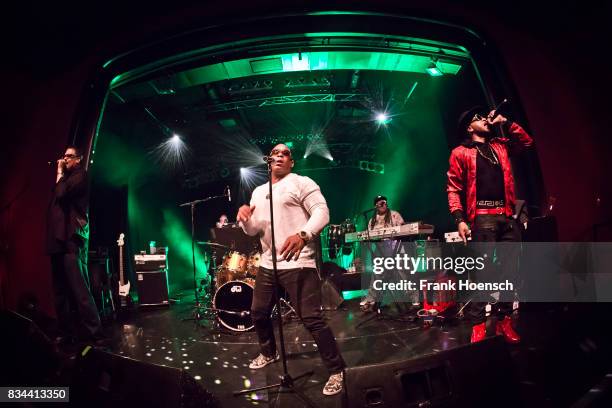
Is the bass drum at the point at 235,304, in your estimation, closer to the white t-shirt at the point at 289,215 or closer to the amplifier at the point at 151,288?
the white t-shirt at the point at 289,215

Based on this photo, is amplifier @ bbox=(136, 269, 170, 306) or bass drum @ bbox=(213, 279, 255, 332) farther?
amplifier @ bbox=(136, 269, 170, 306)

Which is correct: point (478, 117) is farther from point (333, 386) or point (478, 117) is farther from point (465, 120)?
point (333, 386)

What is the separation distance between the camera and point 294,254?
266 cm

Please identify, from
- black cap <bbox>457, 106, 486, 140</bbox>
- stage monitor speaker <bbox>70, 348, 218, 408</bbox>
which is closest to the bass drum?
stage monitor speaker <bbox>70, 348, 218, 408</bbox>

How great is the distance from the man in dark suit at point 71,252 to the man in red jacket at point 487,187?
17.0ft

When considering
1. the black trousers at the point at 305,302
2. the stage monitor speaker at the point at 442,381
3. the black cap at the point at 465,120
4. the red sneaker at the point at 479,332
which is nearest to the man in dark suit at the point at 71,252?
the black trousers at the point at 305,302

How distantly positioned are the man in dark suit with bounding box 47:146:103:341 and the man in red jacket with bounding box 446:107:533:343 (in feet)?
17.0

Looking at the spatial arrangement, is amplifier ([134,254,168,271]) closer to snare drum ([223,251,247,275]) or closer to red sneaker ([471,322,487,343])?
snare drum ([223,251,247,275])

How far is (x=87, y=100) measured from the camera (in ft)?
19.2

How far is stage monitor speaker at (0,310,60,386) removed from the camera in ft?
7.81

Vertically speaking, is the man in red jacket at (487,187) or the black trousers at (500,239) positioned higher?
the man in red jacket at (487,187)

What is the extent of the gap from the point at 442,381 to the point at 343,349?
7.99ft

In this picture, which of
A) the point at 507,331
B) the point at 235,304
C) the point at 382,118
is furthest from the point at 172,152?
the point at 507,331

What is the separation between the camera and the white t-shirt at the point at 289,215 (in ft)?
10.0
